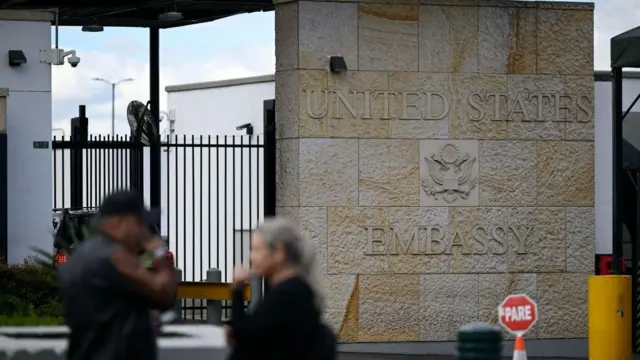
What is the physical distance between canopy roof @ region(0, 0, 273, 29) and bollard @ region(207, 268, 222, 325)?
4963mm

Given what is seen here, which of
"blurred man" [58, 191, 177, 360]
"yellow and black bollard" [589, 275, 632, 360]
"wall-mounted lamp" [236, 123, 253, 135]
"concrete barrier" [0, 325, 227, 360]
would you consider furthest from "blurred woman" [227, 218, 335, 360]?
"wall-mounted lamp" [236, 123, 253, 135]

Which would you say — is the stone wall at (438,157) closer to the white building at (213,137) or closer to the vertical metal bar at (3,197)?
the vertical metal bar at (3,197)

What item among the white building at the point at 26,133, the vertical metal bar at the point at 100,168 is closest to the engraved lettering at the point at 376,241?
the vertical metal bar at the point at 100,168

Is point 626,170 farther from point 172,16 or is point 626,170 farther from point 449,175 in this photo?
point 172,16

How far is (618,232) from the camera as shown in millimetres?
17188

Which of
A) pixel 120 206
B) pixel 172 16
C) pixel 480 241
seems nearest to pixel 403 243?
pixel 480 241

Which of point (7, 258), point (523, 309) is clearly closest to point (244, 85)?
point (7, 258)

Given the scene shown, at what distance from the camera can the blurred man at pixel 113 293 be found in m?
6.61

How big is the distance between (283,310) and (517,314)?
756 centimetres

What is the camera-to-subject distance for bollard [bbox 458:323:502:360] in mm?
11133

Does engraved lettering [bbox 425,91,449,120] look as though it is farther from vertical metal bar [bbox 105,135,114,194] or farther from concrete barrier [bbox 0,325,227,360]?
concrete barrier [bbox 0,325,227,360]

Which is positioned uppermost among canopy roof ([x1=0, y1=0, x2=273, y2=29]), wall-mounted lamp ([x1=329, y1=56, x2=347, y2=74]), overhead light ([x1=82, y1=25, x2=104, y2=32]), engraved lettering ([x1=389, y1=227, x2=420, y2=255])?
canopy roof ([x1=0, y1=0, x2=273, y2=29])

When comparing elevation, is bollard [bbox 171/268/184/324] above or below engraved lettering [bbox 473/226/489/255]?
below

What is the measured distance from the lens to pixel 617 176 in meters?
17.3
